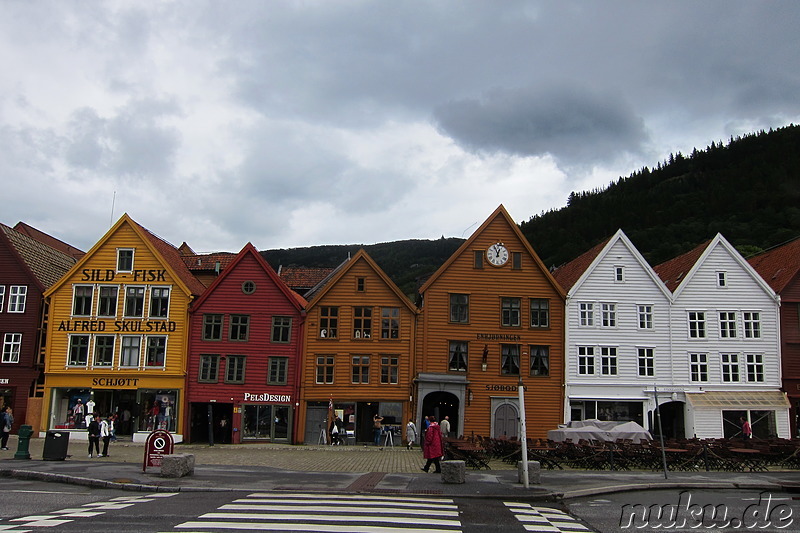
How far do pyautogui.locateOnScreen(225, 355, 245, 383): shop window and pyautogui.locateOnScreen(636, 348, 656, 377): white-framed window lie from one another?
924 inches

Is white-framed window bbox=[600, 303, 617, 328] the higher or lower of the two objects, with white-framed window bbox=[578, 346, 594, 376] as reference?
higher

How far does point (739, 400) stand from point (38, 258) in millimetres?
44180

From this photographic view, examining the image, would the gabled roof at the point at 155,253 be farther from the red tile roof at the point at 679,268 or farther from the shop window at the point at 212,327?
the red tile roof at the point at 679,268

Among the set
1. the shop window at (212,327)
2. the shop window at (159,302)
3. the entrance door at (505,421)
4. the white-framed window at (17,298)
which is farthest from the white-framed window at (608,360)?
the white-framed window at (17,298)

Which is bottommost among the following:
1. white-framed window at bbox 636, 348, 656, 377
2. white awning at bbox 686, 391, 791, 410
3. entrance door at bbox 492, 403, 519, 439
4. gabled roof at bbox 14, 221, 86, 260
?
entrance door at bbox 492, 403, 519, 439

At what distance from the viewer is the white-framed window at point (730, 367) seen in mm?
43281

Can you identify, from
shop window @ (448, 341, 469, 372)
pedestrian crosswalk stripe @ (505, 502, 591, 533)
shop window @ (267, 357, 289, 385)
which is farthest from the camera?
shop window @ (448, 341, 469, 372)

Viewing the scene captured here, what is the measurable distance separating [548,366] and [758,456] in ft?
50.2

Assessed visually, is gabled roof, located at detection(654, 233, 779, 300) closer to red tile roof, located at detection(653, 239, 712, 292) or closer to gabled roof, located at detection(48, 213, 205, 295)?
red tile roof, located at detection(653, 239, 712, 292)

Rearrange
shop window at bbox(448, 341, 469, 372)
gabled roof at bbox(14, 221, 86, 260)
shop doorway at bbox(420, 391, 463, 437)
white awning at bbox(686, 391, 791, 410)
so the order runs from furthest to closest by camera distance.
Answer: gabled roof at bbox(14, 221, 86, 260)
shop window at bbox(448, 341, 469, 372)
shop doorway at bbox(420, 391, 463, 437)
white awning at bbox(686, 391, 791, 410)

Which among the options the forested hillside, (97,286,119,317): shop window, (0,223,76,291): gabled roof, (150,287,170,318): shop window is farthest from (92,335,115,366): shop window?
the forested hillside

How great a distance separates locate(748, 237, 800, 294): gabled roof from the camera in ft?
146

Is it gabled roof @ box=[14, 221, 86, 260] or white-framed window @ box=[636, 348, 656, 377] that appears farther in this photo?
gabled roof @ box=[14, 221, 86, 260]

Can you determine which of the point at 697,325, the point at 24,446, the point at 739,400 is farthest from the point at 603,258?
the point at 24,446
